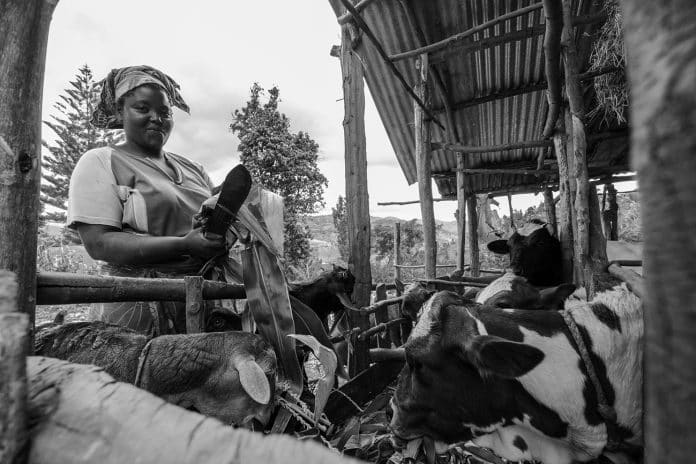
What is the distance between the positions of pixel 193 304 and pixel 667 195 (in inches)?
63.0

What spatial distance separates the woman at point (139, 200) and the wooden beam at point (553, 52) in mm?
2656

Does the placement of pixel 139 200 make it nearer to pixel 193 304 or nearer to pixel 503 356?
pixel 193 304

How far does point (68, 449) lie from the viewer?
1.63 feet

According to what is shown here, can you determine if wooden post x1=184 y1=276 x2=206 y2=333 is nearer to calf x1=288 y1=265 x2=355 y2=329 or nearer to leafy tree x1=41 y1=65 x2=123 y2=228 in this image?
calf x1=288 y1=265 x2=355 y2=329

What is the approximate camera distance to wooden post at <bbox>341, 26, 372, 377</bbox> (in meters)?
3.06

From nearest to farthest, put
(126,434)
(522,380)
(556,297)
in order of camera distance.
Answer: (126,434), (522,380), (556,297)

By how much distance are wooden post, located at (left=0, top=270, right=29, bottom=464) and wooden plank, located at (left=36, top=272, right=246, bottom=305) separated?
94 centimetres

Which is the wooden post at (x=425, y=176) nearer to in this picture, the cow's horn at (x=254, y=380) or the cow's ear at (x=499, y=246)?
the cow's ear at (x=499, y=246)

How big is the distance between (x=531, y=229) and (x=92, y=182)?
454cm

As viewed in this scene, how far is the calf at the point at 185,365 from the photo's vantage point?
3.89 feet

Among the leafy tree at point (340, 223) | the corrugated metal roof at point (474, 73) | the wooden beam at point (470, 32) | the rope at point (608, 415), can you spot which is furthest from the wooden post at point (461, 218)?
the leafy tree at point (340, 223)

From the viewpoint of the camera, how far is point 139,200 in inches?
79.0

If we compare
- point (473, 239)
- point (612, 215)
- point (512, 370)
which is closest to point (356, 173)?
point (512, 370)

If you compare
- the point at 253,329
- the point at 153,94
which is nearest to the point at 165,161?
the point at 153,94
